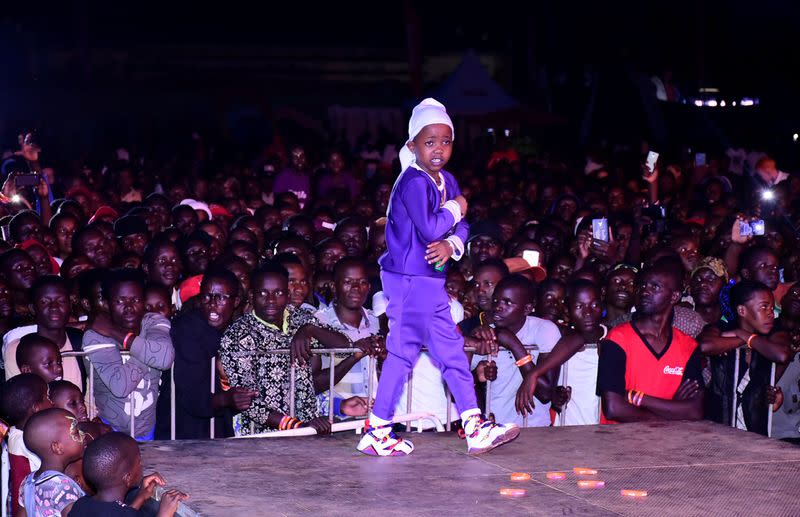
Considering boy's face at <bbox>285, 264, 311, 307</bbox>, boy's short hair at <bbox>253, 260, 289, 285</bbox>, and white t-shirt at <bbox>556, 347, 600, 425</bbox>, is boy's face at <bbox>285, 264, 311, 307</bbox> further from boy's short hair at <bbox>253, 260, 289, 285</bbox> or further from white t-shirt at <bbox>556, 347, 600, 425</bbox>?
white t-shirt at <bbox>556, 347, 600, 425</bbox>

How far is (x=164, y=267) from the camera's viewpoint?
349 inches

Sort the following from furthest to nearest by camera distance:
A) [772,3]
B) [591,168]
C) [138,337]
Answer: [772,3] → [591,168] → [138,337]

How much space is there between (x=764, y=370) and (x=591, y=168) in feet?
43.2

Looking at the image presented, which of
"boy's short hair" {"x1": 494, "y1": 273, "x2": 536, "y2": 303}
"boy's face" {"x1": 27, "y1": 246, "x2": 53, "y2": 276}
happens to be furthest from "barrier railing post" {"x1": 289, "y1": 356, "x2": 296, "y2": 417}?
"boy's face" {"x1": 27, "y1": 246, "x2": 53, "y2": 276}

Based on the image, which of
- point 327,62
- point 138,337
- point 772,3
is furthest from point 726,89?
point 138,337

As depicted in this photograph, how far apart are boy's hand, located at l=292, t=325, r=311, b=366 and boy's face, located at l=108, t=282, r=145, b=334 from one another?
101 centimetres

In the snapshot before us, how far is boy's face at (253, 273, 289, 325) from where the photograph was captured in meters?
7.38

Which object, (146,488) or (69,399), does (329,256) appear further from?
(146,488)

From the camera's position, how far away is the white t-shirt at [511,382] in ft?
24.5

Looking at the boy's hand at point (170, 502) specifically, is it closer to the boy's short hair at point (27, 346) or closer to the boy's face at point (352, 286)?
the boy's short hair at point (27, 346)

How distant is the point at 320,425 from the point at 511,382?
4.19 ft

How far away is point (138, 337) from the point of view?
697cm

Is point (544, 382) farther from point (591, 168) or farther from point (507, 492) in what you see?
point (591, 168)

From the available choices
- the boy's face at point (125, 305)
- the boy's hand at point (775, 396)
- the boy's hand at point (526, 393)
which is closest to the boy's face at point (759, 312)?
the boy's hand at point (775, 396)
